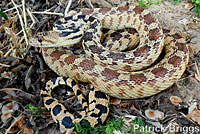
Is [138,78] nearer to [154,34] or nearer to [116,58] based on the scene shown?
[116,58]

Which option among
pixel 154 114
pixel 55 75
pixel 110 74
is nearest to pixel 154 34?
pixel 110 74

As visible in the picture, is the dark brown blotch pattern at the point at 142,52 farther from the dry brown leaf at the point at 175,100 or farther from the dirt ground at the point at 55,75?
the dry brown leaf at the point at 175,100

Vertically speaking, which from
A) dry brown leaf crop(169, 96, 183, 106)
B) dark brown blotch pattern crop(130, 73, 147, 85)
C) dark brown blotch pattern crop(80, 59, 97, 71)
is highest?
dark brown blotch pattern crop(80, 59, 97, 71)

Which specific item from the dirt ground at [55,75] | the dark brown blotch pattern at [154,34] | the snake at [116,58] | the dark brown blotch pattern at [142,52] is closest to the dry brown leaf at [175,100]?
the dirt ground at [55,75]

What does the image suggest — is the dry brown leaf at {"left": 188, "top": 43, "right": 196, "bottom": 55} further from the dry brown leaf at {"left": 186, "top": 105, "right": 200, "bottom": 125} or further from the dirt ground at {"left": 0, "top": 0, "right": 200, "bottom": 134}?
the dry brown leaf at {"left": 186, "top": 105, "right": 200, "bottom": 125}

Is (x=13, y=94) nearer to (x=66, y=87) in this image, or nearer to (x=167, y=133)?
(x=66, y=87)

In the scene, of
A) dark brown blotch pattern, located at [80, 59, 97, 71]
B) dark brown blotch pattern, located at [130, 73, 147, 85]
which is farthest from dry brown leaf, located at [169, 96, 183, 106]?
dark brown blotch pattern, located at [80, 59, 97, 71]
